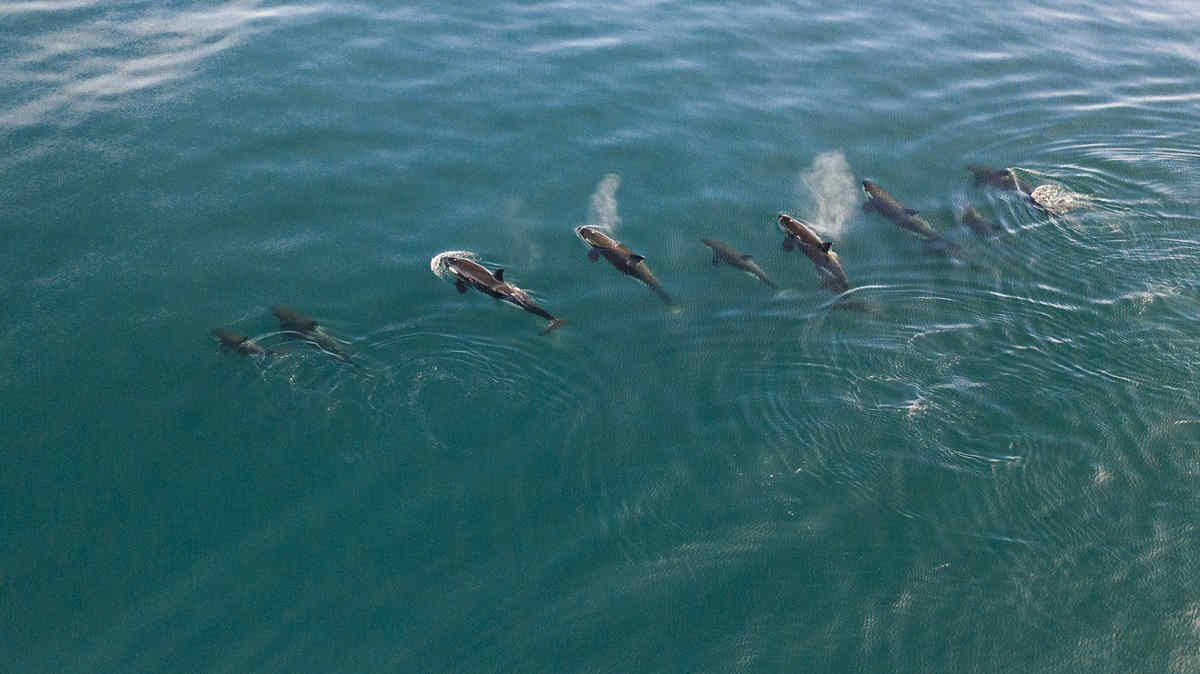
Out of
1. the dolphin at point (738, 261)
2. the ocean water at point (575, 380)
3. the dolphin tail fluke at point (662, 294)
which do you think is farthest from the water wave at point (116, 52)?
the dolphin at point (738, 261)

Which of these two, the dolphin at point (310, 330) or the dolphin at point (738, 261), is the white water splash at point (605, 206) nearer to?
the dolphin at point (738, 261)

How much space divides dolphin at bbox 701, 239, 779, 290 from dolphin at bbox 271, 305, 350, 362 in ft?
27.7

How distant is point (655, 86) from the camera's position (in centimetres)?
2583

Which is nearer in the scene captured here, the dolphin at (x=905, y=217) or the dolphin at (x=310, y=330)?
the dolphin at (x=310, y=330)

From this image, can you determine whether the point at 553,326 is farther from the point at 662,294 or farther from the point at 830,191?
the point at 830,191

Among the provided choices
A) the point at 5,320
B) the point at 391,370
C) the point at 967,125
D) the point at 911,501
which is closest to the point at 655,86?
the point at 967,125

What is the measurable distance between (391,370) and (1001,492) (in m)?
11.3

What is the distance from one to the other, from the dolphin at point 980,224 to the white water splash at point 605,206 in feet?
28.3

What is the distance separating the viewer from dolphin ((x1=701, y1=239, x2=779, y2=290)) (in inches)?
730

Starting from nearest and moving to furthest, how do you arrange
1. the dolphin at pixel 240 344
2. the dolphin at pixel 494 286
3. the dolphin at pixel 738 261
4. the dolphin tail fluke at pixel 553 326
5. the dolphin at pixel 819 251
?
the dolphin at pixel 240 344 → the dolphin tail fluke at pixel 553 326 → the dolphin at pixel 494 286 → the dolphin at pixel 819 251 → the dolphin at pixel 738 261

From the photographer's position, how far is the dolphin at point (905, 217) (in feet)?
63.7

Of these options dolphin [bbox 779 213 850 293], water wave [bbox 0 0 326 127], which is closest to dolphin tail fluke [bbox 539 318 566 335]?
dolphin [bbox 779 213 850 293]

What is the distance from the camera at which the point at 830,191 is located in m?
21.5

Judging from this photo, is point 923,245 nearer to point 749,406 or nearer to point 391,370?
point 749,406
